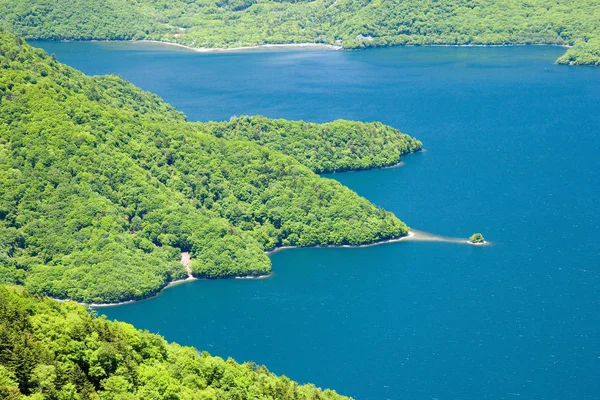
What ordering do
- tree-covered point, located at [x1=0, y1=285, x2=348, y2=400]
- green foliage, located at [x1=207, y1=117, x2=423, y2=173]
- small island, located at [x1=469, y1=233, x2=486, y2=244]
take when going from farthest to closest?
green foliage, located at [x1=207, y1=117, x2=423, y2=173], small island, located at [x1=469, y1=233, x2=486, y2=244], tree-covered point, located at [x1=0, y1=285, x2=348, y2=400]

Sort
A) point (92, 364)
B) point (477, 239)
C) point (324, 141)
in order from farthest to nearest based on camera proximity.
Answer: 1. point (324, 141)
2. point (477, 239)
3. point (92, 364)

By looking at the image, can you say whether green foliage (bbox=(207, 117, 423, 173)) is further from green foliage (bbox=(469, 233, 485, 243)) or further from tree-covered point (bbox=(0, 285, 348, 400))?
tree-covered point (bbox=(0, 285, 348, 400))

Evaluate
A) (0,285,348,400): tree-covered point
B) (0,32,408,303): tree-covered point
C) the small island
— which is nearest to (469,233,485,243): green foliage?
the small island

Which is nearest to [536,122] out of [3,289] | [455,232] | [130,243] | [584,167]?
[584,167]

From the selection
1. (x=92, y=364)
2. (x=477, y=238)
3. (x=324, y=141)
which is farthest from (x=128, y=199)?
(x=92, y=364)

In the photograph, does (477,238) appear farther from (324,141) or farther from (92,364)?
(92,364)
